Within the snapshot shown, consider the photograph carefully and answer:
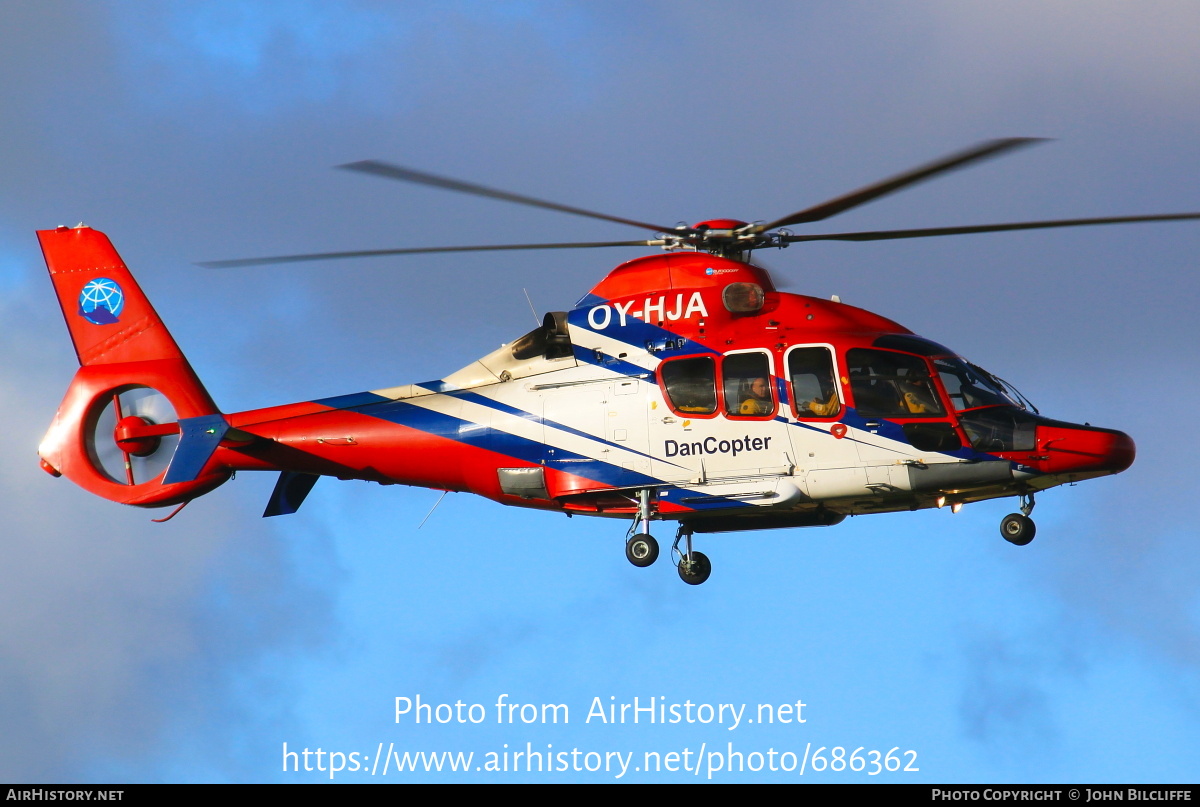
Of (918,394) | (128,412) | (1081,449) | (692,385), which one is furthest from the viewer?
(128,412)

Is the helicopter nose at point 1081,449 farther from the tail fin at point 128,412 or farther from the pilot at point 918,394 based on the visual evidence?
the tail fin at point 128,412

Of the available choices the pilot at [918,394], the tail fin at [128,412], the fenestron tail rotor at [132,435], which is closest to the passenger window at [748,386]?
the pilot at [918,394]

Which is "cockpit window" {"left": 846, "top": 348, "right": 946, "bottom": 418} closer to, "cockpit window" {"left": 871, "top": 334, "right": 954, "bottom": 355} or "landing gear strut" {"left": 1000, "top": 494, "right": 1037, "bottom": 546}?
"cockpit window" {"left": 871, "top": 334, "right": 954, "bottom": 355}

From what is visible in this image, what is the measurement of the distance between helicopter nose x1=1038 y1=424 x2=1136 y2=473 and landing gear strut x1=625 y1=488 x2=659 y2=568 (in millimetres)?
5476

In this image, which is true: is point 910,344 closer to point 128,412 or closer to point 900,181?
point 900,181

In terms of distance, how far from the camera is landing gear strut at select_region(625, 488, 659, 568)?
2134 cm

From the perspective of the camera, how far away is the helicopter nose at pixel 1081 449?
66.8ft

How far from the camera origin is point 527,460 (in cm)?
2230

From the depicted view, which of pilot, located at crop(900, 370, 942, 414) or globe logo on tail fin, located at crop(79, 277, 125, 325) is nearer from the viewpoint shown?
pilot, located at crop(900, 370, 942, 414)

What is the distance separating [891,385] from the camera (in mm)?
20828

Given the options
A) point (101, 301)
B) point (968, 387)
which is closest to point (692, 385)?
point (968, 387)

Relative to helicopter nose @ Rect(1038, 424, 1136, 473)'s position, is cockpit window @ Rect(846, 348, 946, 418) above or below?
above

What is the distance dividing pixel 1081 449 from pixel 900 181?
462cm

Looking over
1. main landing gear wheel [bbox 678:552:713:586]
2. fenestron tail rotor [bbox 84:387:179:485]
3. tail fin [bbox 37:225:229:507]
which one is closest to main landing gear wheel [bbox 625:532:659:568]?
main landing gear wheel [bbox 678:552:713:586]
